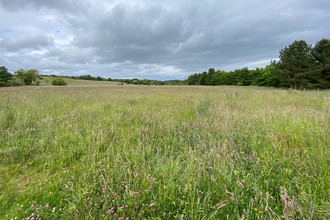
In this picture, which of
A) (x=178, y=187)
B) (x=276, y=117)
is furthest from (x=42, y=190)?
(x=276, y=117)

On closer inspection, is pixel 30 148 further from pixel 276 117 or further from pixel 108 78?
pixel 108 78

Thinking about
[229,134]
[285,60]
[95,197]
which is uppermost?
[285,60]

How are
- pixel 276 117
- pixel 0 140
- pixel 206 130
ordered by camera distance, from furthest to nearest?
1. pixel 276 117
2. pixel 206 130
3. pixel 0 140

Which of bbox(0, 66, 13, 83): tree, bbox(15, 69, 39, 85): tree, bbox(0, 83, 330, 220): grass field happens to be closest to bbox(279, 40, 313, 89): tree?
bbox(0, 83, 330, 220): grass field

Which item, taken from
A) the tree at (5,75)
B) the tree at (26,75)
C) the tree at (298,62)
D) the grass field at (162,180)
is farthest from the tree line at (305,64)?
the tree at (5,75)

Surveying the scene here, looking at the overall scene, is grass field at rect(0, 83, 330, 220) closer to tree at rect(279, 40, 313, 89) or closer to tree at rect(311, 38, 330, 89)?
tree at rect(279, 40, 313, 89)

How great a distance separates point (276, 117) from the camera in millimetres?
3922

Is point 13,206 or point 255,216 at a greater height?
point 255,216

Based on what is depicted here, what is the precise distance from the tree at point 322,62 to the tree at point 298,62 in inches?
48.6

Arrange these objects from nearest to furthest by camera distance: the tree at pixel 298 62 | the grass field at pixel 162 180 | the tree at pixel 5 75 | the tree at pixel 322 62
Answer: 1. the grass field at pixel 162 180
2. the tree at pixel 322 62
3. the tree at pixel 298 62
4. the tree at pixel 5 75

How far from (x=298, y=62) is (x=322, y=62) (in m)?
5.16

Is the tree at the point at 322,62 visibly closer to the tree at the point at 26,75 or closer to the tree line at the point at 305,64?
the tree line at the point at 305,64

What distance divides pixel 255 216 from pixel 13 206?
284cm

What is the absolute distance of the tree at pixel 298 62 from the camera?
82.7 feet
